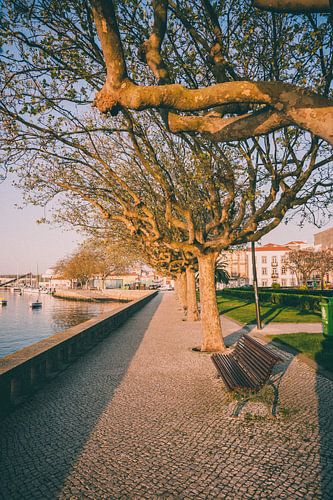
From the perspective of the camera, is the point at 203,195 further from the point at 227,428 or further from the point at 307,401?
the point at 227,428

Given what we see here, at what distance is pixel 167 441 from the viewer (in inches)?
180

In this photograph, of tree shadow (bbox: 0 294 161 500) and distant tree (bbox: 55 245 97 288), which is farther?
distant tree (bbox: 55 245 97 288)

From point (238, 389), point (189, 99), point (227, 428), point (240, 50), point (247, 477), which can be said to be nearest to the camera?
point (247, 477)

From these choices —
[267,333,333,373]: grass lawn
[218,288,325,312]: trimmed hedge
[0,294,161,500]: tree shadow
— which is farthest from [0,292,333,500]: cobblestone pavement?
[218,288,325,312]: trimmed hedge

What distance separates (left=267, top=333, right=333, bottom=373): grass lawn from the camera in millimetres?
8711

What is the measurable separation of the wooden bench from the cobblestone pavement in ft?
1.24

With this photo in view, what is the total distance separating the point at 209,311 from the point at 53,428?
609 cm

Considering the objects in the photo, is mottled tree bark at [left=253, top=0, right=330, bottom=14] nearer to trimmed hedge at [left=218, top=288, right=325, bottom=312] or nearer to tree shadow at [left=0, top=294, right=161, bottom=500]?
tree shadow at [left=0, top=294, right=161, bottom=500]

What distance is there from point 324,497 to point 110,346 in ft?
31.6

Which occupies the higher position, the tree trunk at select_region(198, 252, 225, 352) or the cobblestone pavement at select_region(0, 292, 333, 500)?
the tree trunk at select_region(198, 252, 225, 352)

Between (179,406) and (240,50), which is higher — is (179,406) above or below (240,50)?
below

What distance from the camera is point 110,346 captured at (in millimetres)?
12195

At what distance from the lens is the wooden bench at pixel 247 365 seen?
216 inches

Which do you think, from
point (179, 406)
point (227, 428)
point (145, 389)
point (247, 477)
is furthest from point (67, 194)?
point (247, 477)
